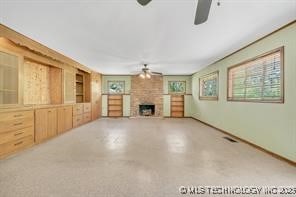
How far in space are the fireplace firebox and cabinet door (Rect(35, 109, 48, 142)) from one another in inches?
242

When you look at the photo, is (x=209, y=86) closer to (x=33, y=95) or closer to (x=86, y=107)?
(x=86, y=107)

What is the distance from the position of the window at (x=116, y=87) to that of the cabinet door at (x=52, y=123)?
5.29 m

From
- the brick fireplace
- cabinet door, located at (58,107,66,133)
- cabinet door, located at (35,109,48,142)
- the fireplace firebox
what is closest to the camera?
cabinet door, located at (35,109,48,142)

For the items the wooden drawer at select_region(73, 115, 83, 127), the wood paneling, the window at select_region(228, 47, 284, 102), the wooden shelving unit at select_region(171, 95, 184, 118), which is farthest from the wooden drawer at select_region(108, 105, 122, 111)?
the window at select_region(228, 47, 284, 102)

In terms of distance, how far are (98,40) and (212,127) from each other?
5.13 meters

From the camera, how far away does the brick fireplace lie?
10.2 metres

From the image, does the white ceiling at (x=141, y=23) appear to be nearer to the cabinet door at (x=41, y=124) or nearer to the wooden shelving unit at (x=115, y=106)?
the cabinet door at (x=41, y=124)

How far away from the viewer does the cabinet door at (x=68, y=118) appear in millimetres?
5723

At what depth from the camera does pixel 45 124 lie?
15.1 feet

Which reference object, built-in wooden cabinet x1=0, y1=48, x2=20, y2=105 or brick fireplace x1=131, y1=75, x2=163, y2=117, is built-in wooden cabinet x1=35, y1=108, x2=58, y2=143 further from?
brick fireplace x1=131, y1=75, x2=163, y2=117

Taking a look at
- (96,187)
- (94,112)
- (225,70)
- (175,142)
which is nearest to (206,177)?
(96,187)

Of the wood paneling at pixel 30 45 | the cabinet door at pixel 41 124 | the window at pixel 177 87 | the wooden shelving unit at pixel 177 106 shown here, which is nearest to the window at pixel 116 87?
the window at pixel 177 87

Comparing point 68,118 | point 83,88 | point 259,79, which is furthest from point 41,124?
point 259,79

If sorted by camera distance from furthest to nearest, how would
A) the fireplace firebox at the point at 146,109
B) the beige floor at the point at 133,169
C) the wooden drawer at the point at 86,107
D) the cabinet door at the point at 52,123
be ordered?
the fireplace firebox at the point at 146,109 → the wooden drawer at the point at 86,107 → the cabinet door at the point at 52,123 → the beige floor at the point at 133,169
